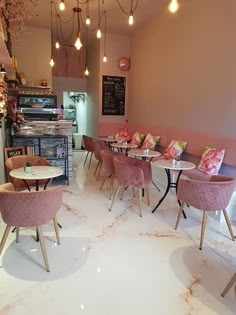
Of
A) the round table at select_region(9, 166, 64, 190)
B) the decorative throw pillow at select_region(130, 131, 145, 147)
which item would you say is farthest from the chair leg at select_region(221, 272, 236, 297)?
the decorative throw pillow at select_region(130, 131, 145, 147)

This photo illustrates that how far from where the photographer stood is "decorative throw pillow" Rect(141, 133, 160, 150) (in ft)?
20.2

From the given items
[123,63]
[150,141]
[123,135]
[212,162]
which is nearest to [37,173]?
[212,162]

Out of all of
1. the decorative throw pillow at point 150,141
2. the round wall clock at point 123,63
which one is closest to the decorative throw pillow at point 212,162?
the decorative throw pillow at point 150,141

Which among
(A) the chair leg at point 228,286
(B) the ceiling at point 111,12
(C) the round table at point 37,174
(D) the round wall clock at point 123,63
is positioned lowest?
(A) the chair leg at point 228,286

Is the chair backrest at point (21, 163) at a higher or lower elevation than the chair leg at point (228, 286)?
higher

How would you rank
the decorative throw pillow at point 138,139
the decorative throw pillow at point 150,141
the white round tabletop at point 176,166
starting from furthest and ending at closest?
the decorative throw pillow at point 138,139 → the decorative throw pillow at point 150,141 → the white round tabletop at point 176,166

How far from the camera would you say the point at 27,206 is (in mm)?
2301

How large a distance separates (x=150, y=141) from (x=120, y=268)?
4.10 meters

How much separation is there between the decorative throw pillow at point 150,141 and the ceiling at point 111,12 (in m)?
2.84

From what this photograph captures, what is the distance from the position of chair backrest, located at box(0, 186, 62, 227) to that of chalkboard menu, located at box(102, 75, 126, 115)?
5.79 metres

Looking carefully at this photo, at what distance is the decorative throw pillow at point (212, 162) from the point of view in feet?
13.6

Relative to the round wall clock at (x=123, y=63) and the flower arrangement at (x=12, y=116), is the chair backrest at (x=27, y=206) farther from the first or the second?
the round wall clock at (x=123, y=63)

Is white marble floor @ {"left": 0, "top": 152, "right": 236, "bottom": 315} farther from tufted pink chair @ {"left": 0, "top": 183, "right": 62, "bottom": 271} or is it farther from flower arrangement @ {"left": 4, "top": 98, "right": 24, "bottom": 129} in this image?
flower arrangement @ {"left": 4, "top": 98, "right": 24, "bottom": 129}

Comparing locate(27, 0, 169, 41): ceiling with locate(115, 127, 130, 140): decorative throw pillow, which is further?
locate(115, 127, 130, 140): decorative throw pillow
